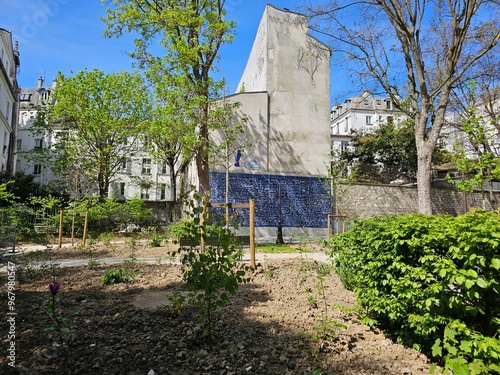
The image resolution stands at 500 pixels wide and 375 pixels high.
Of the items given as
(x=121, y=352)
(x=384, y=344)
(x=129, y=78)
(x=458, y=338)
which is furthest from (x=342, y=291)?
(x=129, y=78)

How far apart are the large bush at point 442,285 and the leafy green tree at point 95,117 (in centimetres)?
1979

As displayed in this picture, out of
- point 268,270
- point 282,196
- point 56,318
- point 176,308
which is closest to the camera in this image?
point 56,318

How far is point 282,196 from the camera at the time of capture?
14.8m

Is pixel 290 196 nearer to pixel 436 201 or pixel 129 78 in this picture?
pixel 436 201

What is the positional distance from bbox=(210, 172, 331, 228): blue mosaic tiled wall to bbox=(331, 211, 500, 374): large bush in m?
10.6

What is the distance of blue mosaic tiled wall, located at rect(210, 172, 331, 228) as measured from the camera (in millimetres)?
14211

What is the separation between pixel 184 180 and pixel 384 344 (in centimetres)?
2478

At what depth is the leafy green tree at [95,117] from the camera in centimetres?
2052

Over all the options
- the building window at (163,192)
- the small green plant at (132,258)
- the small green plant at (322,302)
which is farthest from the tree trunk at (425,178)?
the building window at (163,192)

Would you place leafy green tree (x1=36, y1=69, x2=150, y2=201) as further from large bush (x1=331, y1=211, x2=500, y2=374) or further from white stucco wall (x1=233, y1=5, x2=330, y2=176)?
large bush (x1=331, y1=211, x2=500, y2=374)

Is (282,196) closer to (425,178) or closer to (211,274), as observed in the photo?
(425,178)

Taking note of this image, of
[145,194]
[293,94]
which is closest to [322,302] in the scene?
[293,94]

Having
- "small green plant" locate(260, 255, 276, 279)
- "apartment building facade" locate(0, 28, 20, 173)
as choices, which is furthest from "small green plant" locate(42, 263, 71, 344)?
"apartment building facade" locate(0, 28, 20, 173)

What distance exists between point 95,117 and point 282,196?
13.9m
